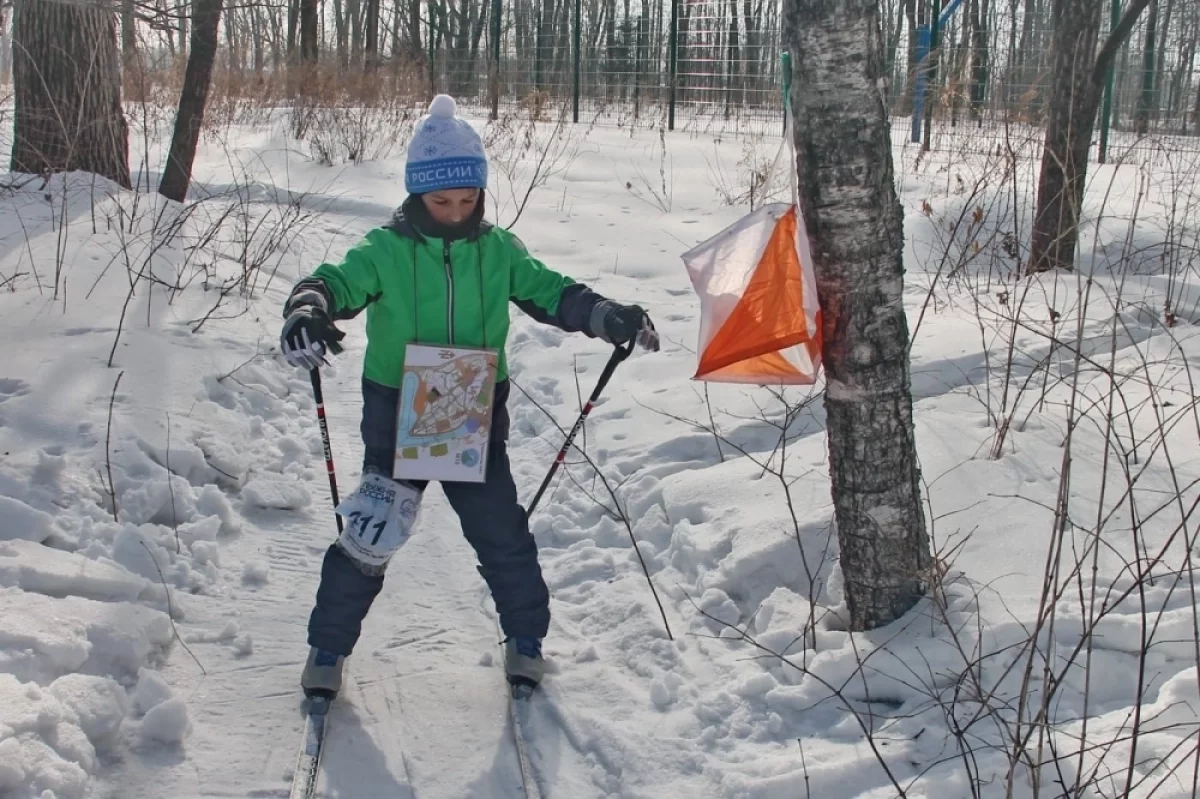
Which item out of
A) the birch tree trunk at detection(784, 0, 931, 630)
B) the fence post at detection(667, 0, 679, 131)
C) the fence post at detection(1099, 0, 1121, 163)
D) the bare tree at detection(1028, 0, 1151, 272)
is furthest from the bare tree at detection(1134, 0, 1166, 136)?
the birch tree trunk at detection(784, 0, 931, 630)

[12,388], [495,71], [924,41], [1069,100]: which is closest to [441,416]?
[12,388]

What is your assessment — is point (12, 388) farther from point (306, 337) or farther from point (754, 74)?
point (754, 74)

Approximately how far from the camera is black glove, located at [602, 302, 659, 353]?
2.99m

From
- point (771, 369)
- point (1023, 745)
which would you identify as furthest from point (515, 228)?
point (1023, 745)

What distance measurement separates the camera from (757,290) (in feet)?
9.44

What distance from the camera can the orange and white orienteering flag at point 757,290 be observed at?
2.81 metres

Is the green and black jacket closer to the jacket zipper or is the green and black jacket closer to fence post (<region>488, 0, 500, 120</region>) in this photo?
the jacket zipper

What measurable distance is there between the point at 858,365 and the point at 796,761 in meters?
1.04

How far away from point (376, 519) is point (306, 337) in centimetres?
61

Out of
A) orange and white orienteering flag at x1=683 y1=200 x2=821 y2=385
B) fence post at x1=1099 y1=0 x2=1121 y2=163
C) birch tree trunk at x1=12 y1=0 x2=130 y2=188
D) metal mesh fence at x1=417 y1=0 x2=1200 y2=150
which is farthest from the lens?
metal mesh fence at x1=417 y1=0 x2=1200 y2=150

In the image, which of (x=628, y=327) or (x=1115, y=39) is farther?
(x=1115, y=39)

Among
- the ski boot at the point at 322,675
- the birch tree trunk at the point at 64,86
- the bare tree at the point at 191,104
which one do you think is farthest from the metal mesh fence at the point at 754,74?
the ski boot at the point at 322,675

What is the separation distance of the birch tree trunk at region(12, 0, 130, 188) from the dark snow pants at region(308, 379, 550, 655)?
5689 millimetres

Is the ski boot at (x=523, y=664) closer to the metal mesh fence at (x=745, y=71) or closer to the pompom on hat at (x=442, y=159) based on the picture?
the pompom on hat at (x=442, y=159)
